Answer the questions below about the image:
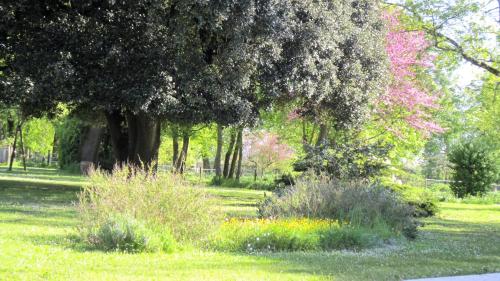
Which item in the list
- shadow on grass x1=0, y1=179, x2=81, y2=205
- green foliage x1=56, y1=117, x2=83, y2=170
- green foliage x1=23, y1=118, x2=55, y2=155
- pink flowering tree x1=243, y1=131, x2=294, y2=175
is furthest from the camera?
green foliage x1=23, y1=118, x2=55, y2=155

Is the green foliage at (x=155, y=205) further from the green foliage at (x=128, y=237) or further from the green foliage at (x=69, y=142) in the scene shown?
the green foliage at (x=69, y=142)

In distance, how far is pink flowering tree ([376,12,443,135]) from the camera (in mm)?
24781

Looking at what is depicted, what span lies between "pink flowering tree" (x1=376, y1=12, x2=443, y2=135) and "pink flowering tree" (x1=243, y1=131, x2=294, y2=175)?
21473 mm

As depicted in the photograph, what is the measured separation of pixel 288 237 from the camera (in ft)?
32.8

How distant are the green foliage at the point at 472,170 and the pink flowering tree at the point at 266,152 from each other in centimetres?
1827

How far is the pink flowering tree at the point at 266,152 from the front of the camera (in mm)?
49669

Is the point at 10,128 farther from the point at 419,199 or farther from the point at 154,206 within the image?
the point at 154,206

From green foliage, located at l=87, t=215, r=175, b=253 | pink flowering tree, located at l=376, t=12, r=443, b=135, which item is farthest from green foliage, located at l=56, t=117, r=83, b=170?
green foliage, located at l=87, t=215, r=175, b=253

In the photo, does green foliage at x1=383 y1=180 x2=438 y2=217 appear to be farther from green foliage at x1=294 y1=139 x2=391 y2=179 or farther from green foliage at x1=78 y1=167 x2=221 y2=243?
green foliage at x1=78 y1=167 x2=221 y2=243

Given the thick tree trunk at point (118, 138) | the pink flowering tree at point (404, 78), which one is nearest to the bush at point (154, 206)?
the thick tree trunk at point (118, 138)

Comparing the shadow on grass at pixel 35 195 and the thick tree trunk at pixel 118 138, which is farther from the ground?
the thick tree trunk at pixel 118 138

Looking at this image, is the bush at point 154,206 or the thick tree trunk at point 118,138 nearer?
the bush at point 154,206

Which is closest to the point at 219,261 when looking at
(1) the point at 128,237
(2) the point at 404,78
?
(1) the point at 128,237

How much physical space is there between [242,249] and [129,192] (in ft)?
6.89
